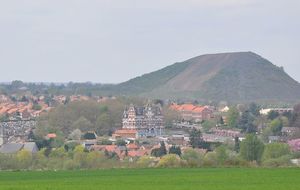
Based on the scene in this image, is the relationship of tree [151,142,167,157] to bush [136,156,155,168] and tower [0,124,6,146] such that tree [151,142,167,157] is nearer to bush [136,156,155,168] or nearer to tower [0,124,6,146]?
bush [136,156,155,168]

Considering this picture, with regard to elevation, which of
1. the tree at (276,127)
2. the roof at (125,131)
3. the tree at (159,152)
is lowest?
the tree at (159,152)

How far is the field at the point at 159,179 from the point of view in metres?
29.5

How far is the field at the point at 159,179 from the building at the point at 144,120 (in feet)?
272

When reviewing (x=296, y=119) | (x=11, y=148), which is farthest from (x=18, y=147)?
(x=296, y=119)

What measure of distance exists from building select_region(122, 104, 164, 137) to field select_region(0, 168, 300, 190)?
82759 mm

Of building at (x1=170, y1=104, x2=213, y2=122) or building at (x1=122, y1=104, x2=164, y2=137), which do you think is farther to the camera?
building at (x1=170, y1=104, x2=213, y2=122)

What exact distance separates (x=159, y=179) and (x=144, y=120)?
99.6m

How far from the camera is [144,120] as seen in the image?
13338cm

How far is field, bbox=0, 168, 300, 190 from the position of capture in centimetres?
2952

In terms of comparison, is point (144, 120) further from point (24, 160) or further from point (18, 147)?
point (24, 160)

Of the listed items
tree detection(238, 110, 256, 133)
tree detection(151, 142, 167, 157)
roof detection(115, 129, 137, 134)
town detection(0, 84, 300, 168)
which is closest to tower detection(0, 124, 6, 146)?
town detection(0, 84, 300, 168)

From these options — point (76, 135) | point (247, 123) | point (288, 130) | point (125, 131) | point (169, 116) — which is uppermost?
point (169, 116)

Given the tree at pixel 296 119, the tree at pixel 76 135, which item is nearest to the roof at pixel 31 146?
the tree at pixel 76 135

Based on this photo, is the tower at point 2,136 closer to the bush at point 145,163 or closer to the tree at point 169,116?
the tree at point 169,116
